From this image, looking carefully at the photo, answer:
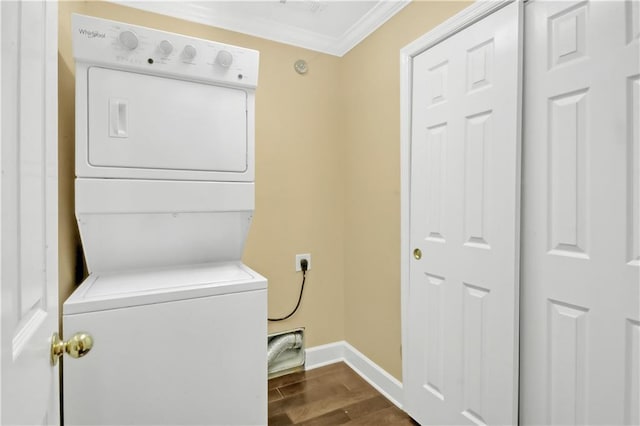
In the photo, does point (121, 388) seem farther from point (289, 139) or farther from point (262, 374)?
point (289, 139)

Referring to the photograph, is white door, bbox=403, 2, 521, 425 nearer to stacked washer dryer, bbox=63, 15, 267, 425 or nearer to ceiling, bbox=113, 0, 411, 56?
ceiling, bbox=113, 0, 411, 56

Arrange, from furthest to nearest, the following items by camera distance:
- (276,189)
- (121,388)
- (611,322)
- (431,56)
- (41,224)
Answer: (276,189) → (431,56) → (121,388) → (611,322) → (41,224)

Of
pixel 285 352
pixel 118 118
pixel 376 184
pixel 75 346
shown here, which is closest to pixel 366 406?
pixel 285 352

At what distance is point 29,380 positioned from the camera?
0.52 m

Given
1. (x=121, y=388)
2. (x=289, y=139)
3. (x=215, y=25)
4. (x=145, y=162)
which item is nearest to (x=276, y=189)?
(x=289, y=139)

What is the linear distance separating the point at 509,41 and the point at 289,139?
4.84 ft

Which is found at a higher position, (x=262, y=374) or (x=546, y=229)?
(x=546, y=229)

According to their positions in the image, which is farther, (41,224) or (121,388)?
(121,388)

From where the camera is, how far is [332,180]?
2.56m

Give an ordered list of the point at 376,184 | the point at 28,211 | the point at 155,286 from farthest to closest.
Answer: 1. the point at 376,184
2. the point at 155,286
3. the point at 28,211

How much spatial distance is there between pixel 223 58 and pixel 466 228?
1435mm

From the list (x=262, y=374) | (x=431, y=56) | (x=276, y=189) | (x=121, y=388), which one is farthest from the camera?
(x=276, y=189)

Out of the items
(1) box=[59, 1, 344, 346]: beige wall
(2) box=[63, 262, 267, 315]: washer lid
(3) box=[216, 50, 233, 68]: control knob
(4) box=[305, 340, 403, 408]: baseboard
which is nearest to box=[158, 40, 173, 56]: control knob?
(3) box=[216, 50, 233, 68]: control knob

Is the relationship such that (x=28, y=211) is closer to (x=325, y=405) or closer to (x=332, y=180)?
(x=325, y=405)
